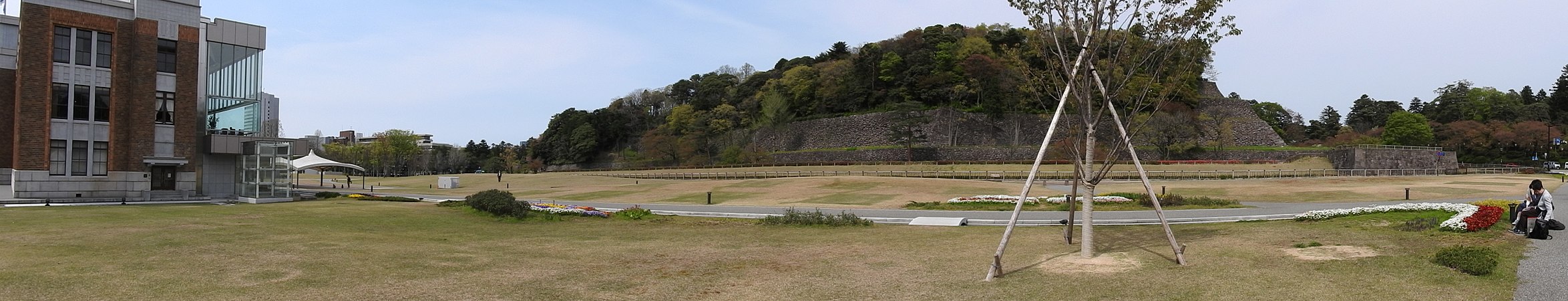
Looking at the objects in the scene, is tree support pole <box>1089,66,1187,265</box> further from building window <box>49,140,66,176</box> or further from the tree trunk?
building window <box>49,140,66,176</box>

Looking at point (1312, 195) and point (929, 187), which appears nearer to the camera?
point (1312, 195)

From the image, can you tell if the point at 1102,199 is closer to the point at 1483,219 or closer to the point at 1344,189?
the point at 1483,219

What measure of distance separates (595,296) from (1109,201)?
23844 millimetres

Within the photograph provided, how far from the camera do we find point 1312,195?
34906 millimetres

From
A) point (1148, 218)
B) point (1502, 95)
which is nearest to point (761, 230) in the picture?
point (1148, 218)

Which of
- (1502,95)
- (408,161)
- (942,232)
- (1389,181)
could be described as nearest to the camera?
(942,232)

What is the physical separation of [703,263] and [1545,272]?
1113 cm

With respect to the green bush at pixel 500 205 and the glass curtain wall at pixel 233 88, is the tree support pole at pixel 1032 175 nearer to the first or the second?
the green bush at pixel 500 205

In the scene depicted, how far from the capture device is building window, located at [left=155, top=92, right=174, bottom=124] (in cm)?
3272

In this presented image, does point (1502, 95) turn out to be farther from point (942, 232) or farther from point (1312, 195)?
point (942, 232)

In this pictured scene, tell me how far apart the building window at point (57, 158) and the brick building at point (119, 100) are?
0.03m

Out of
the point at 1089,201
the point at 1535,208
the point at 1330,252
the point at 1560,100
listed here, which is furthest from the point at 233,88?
the point at 1560,100

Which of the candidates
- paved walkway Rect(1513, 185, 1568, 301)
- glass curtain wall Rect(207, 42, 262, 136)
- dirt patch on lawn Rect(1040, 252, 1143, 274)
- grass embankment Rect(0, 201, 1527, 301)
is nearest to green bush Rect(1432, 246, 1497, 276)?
grass embankment Rect(0, 201, 1527, 301)

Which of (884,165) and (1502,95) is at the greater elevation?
(1502,95)
